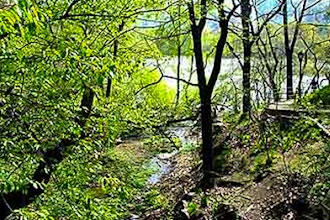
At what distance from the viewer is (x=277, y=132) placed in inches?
313

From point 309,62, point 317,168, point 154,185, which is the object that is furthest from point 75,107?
point 309,62

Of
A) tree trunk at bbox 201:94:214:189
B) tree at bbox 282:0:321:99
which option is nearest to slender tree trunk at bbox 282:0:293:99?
tree at bbox 282:0:321:99

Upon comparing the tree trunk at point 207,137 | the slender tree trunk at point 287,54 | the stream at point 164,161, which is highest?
the slender tree trunk at point 287,54

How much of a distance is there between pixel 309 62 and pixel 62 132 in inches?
449

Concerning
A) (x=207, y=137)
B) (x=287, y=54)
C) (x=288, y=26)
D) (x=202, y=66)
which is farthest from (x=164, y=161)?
(x=202, y=66)

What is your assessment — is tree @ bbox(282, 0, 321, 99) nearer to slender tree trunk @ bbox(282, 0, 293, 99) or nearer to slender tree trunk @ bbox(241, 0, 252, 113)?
slender tree trunk @ bbox(282, 0, 293, 99)

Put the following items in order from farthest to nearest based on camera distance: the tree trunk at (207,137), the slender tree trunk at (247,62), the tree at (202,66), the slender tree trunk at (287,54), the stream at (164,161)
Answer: the slender tree trunk at (287,54) < the stream at (164,161) < the slender tree trunk at (247,62) < the tree trunk at (207,137) < the tree at (202,66)

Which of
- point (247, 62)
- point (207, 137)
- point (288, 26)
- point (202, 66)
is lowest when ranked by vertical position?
point (207, 137)

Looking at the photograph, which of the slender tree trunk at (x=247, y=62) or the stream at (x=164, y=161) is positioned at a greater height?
the slender tree trunk at (x=247, y=62)

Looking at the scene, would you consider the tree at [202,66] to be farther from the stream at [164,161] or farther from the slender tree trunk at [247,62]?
the stream at [164,161]

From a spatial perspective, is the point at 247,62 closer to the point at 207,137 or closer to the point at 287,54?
the point at 287,54

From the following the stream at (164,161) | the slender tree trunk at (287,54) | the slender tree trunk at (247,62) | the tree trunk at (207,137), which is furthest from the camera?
the slender tree trunk at (287,54)

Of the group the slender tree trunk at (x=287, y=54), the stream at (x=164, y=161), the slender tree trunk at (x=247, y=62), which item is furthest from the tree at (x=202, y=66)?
the slender tree trunk at (x=287, y=54)

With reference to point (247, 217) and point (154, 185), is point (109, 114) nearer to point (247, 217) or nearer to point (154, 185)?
point (247, 217)
